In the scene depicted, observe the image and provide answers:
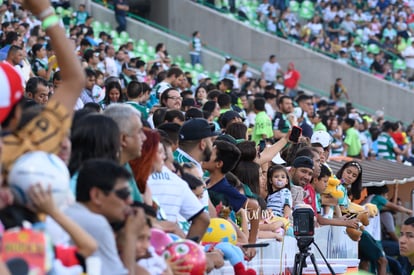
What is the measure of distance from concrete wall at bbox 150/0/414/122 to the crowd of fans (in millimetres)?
492

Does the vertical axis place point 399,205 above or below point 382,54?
below

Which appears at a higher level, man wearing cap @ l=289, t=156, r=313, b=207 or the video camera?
man wearing cap @ l=289, t=156, r=313, b=207

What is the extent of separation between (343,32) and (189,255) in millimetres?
30066

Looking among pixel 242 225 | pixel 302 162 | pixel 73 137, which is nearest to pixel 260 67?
pixel 302 162

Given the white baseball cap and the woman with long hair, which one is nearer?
the woman with long hair

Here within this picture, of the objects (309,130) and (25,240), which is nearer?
(25,240)

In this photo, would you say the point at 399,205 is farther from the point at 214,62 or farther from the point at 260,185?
the point at 214,62

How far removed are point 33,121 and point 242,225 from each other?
4.23 m

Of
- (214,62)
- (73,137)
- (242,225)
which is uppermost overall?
(214,62)

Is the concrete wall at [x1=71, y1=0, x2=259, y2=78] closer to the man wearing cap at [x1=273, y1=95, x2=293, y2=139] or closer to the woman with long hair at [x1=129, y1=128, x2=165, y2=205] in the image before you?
the man wearing cap at [x1=273, y1=95, x2=293, y2=139]

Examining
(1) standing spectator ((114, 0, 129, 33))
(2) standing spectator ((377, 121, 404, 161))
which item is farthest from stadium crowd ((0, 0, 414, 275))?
(1) standing spectator ((114, 0, 129, 33))

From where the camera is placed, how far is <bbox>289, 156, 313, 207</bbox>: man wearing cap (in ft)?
37.7

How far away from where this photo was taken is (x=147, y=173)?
23.4 feet

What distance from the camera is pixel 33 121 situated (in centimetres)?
516
